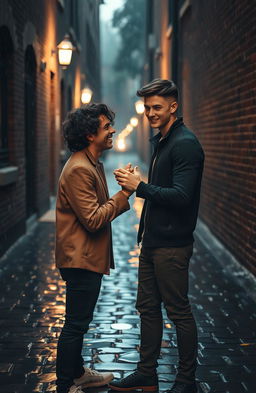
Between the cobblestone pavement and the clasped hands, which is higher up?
the clasped hands

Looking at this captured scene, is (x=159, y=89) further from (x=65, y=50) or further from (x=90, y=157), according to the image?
(x=65, y=50)

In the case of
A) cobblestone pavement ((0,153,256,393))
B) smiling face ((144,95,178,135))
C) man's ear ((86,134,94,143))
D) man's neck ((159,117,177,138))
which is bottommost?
cobblestone pavement ((0,153,256,393))

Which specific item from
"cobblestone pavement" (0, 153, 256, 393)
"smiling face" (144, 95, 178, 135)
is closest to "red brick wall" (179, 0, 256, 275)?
"cobblestone pavement" (0, 153, 256, 393)

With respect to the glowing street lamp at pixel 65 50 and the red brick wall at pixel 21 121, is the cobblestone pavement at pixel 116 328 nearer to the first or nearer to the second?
the red brick wall at pixel 21 121

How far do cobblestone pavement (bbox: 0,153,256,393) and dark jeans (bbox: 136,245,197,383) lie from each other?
345mm

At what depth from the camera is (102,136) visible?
151 inches

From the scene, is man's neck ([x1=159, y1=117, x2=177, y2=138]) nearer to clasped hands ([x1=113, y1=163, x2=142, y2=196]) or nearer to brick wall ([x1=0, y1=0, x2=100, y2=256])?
clasped hands ([x1=113, y1=163, x2=142, y2=196])

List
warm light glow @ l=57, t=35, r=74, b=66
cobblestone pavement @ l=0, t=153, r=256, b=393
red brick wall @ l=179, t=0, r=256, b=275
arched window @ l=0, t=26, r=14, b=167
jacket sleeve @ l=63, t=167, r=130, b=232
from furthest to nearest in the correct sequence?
warm light glow @ l=57, t=35, r=74, b=66 < arched window @ l=0, t=26, r=14, b=167 < red brick wall @ l=179, t=0, r=256, b=275 < cobblestone pavement @ l=0, t=153, r=256, b=393 < jacket sleeve @ l=63, t=167, r=130, b=232

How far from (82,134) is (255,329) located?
2677 mm

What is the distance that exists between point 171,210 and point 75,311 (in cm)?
84

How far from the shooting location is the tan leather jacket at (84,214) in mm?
3689

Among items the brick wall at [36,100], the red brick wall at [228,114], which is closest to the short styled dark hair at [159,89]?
the red brick wall at [228,114]

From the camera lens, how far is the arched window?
9.10 metres

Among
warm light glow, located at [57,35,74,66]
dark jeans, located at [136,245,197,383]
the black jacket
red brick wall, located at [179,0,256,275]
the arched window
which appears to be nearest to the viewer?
the black jacket
